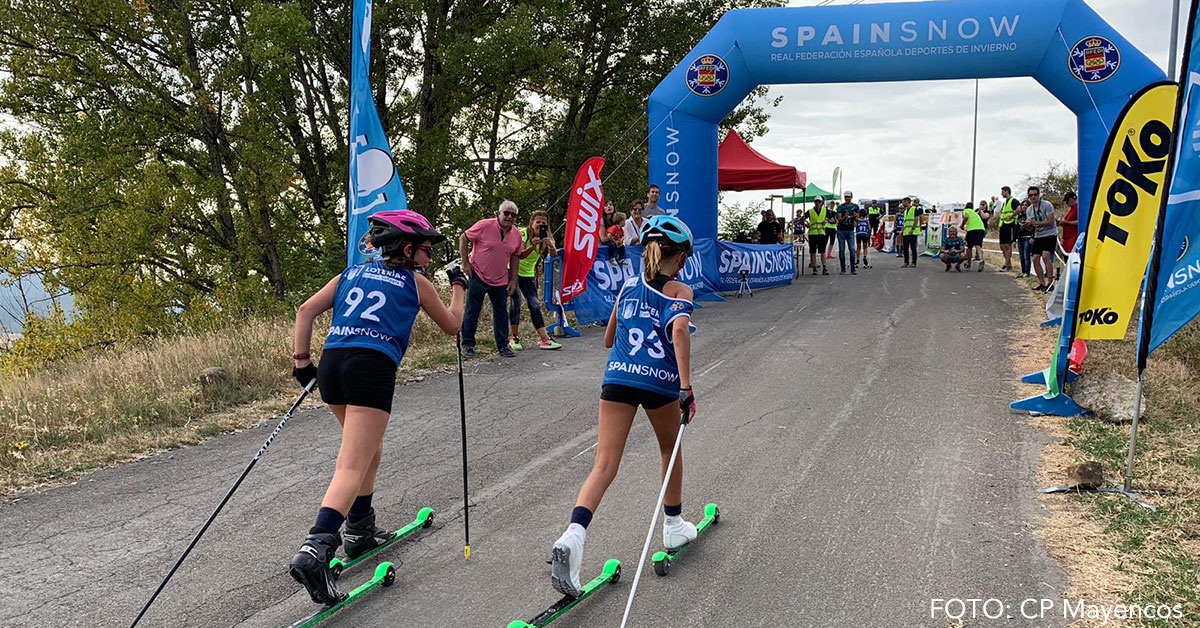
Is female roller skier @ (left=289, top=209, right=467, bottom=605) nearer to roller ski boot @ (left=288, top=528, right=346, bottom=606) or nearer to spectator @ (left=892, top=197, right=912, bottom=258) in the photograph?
roller ski boot @ (left=288, top=528, right=346, bottom=606)

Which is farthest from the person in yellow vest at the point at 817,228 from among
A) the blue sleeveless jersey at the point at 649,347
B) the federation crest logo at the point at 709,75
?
the blue sleeveless jersey at the point at 649,347

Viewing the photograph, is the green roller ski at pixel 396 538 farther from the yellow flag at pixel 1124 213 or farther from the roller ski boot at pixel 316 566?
the yellow flag at pixel 1124 213

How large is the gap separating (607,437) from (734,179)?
63.4 feet

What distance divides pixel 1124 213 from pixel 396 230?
5.93 m

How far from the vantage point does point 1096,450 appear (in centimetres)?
630

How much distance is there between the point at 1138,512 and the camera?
5.05 m

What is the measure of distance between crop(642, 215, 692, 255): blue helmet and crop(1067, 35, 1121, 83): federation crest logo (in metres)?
13.7

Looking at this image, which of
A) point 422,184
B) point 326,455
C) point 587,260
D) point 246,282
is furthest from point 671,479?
point 246,282

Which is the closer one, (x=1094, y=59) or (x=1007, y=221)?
(x=1094, y=59)

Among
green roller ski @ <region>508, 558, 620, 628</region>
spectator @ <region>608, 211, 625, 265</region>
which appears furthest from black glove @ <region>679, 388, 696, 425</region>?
spectator @ <region>608, 211, 625, 265</region>

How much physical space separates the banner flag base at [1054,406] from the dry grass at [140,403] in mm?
6461

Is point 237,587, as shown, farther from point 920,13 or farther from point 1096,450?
point 920,13

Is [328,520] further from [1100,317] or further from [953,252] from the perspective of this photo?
[953,252]

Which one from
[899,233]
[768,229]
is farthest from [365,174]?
[899,233]
